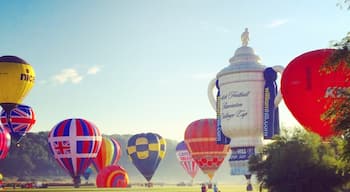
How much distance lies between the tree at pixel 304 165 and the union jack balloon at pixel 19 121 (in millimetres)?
45183

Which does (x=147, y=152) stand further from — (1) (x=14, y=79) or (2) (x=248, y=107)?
(1) (x=14, y=79)

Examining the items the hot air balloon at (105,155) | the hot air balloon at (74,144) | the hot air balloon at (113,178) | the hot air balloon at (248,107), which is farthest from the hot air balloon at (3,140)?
the hot air balloon at (248,107)

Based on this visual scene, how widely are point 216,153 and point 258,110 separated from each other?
33.1 ft

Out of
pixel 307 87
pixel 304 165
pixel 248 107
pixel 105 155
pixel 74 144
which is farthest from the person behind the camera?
pixel 105 155

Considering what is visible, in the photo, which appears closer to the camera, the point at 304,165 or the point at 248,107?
the point at 304,165

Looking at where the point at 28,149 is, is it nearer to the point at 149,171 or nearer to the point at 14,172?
the point at 14,172

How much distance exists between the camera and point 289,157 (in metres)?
26.4

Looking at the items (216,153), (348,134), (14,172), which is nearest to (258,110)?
(216,153)

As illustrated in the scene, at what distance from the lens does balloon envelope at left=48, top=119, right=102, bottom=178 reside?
57406 millimetres

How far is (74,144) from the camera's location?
2260 inches

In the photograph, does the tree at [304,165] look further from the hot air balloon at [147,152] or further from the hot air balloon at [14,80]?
the hot air balloon at [147,152]

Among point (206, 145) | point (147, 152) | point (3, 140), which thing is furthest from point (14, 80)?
point (147, 152)

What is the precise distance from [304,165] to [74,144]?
118 feet

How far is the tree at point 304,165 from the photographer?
24922mm
